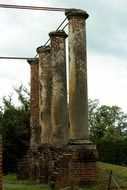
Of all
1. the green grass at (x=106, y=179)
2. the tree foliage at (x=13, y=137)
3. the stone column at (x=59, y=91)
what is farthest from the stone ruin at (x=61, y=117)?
the tree foliage at (x=13, y=137)

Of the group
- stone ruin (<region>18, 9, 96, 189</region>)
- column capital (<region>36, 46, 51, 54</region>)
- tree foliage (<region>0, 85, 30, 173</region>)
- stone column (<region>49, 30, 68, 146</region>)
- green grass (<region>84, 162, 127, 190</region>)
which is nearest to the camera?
green grass (<region>84, 162, 127, 190</region>)

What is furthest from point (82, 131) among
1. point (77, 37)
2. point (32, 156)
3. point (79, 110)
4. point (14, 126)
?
point (14, 126)

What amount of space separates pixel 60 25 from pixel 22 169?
26.3 feet

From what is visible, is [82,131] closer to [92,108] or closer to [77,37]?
[77,37]

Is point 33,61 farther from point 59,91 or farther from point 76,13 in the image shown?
point 76,13

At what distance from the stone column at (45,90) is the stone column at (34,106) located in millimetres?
1933

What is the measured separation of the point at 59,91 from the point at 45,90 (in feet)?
10.7

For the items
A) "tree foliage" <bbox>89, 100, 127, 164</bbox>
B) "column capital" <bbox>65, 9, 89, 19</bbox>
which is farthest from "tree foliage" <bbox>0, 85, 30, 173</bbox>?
"column capital" <bbox>65, 9, 89, 19</bbox>

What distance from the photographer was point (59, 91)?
65.6 feet

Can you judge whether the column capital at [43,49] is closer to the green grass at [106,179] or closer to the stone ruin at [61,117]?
the stone ruin at [61,117]

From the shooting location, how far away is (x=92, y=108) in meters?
77.7

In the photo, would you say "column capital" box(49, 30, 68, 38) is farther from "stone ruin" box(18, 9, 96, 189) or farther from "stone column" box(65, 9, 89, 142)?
"stone column" box(65, 9, 89, 142)

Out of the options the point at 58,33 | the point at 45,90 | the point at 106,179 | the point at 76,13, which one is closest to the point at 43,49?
the point at 45,90

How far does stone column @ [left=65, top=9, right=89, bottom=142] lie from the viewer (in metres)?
16.4
